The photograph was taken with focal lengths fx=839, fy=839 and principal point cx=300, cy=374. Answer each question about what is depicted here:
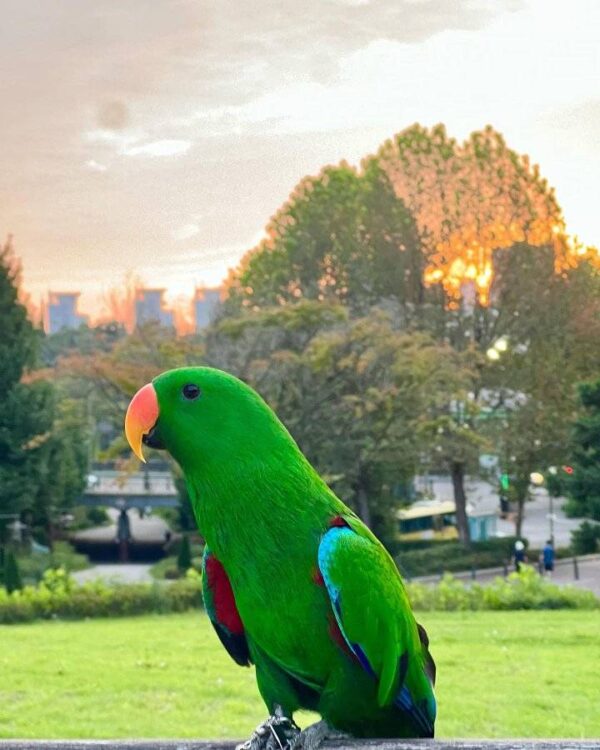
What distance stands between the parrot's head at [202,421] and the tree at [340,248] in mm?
15459

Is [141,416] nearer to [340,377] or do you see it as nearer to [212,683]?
[212,683]

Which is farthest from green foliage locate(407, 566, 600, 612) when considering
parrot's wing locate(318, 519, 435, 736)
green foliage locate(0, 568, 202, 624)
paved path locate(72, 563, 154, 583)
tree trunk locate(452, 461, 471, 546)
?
parrot's wing locate(318, 519, 435, 736)

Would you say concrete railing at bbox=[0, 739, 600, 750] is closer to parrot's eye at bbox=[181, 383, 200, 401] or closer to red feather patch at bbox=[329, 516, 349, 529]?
red feather patch at bbox=[329, 516, 349, 529]

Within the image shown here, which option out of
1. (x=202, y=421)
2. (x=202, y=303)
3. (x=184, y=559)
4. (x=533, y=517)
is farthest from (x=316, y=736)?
(x=202, y=303)

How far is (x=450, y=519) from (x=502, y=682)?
18.3 meters

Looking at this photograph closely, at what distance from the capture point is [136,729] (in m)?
4.88

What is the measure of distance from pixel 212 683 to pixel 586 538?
1224cm

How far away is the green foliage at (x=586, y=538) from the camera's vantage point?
1606 centimetres

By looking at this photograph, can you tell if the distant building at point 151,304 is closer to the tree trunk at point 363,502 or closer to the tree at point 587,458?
the tree trunk at point 363,502

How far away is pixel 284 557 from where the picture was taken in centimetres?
192

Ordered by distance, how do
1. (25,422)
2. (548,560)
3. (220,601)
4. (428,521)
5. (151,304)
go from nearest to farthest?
(220,601) < (548,560) < (25,422) < (428,521) < (151,304)

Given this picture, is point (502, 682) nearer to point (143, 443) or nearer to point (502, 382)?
point (143, 443)

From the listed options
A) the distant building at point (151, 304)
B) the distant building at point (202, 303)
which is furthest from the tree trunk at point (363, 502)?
the distant building at point (202, 303)

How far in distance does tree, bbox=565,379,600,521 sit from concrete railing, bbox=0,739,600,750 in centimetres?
1348
